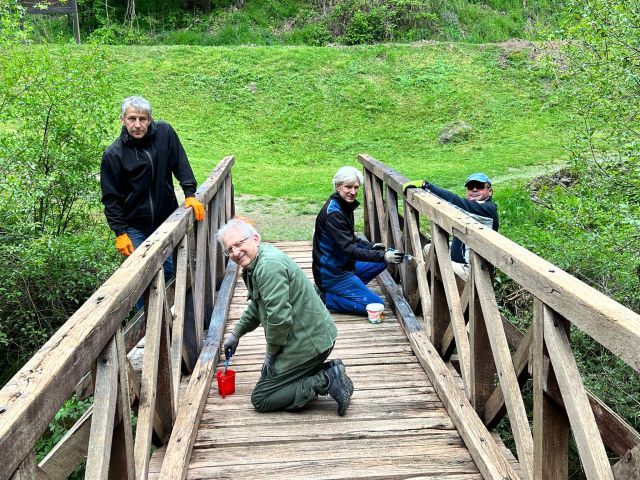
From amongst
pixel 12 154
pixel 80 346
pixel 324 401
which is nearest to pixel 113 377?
pixel 80 346

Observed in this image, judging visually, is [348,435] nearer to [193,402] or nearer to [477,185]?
[193,402]

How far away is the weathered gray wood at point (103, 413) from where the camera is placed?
2.11 meters

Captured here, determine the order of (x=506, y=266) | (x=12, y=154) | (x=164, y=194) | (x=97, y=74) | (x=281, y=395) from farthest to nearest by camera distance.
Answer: (x=97, y=74) → (x=12, y=154) → (x=164, y=194) → (x=281, y=395) → (x=506, y=266)

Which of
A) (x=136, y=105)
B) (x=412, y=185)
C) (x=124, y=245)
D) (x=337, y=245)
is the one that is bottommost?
(x=337, y=245)

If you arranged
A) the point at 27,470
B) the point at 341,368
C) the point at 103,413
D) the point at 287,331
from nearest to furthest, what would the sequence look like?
1. the point at 27,470
2. the point at 103,413
3. the point at 287,331
4. the point at 341,368

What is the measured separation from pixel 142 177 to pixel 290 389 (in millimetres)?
1946

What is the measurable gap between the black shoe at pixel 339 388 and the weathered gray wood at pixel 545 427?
4.36ft

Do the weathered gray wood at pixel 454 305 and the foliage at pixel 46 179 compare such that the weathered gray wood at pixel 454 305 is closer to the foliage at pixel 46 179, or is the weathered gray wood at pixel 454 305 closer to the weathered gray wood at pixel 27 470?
the weathered gray wood at pixel 27 470

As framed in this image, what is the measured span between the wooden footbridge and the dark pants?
0.07 meters

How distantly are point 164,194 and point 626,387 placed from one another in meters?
3.69

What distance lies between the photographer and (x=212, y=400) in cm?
414

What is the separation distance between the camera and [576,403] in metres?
2.26

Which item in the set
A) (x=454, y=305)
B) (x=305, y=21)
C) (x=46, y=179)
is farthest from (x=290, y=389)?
(x=305, y=21)

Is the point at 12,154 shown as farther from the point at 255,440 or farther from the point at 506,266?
the point at 506,266
